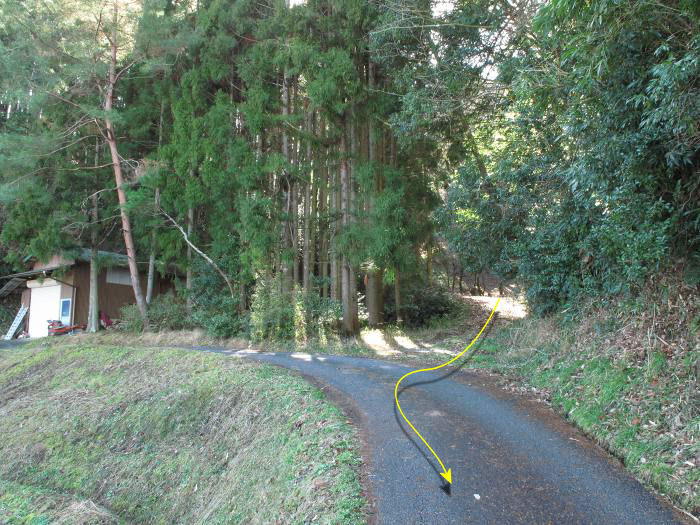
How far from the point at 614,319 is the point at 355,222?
25.9 ft

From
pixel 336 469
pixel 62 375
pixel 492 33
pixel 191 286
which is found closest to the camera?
pixel 336 469

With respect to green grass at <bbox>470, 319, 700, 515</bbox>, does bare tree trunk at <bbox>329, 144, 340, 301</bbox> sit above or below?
above

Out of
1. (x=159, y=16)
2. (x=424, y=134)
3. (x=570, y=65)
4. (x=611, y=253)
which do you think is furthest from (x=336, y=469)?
(x=159, y=16)

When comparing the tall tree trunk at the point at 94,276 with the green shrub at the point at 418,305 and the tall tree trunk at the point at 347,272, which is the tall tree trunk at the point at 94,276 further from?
the green shrub at the point at 418,305

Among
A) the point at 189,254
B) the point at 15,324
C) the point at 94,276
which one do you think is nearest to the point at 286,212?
the point at 189,254

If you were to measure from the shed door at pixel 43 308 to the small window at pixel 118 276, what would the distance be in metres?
2.03

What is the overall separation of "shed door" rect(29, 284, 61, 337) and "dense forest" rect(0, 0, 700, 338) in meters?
2.32

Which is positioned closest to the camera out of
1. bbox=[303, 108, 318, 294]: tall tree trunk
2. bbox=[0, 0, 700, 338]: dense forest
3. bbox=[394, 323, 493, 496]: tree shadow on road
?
bbox=[394, 323, 493, 496]: tree shadow on road

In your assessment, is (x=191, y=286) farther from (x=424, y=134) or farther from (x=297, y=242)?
(x=424, y=134)

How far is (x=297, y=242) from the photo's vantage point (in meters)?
16.0

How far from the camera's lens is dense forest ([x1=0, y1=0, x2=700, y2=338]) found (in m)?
6.34

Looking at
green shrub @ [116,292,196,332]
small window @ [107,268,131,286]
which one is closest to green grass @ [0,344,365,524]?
green shrub @ [116,292,196,332]

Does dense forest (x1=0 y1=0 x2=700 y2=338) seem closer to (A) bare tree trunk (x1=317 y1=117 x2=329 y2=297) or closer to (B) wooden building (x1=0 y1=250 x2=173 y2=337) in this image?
(A) bare tree trunk (x1=317 y1=117 x2=329 y2=297)

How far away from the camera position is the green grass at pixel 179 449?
→ 4715mm
